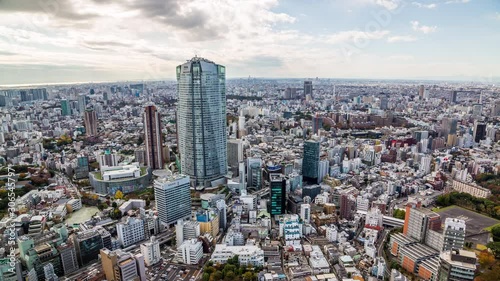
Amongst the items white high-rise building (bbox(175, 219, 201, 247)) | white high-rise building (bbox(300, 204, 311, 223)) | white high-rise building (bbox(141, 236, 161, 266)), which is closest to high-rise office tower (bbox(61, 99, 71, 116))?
white high-rise building (bbox(175, 219, 201, 247))

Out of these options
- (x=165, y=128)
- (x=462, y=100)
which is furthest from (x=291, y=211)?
(x=462, y=100)

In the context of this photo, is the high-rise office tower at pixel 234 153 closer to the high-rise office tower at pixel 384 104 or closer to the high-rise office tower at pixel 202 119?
the high-rise office tower at pixel 202 119

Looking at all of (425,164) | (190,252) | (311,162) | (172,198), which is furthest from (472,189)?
(172,198)

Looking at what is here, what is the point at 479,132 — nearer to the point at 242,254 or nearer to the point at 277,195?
the point at 277,195

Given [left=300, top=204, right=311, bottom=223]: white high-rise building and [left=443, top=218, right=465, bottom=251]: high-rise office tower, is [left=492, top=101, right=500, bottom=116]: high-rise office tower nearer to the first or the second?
[left=443, top=218, right=465, bottom=251]: high-rise office tower

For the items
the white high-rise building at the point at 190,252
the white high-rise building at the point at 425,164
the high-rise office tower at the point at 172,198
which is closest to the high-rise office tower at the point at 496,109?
the white high-rise building at the point at 425,164
